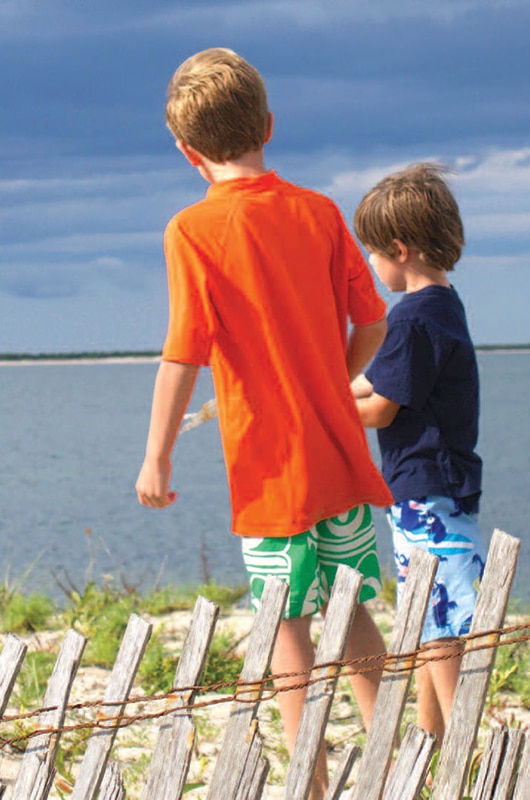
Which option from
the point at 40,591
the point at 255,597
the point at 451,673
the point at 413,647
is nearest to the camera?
the point at 413,647

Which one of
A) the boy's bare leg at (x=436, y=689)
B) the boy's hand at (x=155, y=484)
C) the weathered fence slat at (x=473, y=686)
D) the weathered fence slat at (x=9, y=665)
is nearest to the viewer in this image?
the weathered fence slat at (x=473, y=686)

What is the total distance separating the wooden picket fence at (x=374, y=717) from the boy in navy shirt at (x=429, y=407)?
74 centimetres

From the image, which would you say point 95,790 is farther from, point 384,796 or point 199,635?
point 384,796

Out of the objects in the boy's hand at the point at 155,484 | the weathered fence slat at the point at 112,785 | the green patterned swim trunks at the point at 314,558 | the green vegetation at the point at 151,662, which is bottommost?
the green vegetation at the point at 151,662

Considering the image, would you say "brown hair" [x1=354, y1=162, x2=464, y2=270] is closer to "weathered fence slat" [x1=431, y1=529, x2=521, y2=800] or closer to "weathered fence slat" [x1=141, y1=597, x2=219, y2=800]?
"weathered fence slat" [x1=431, y1=529, x2=521, y2=800]

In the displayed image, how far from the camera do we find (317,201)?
254 centimetres

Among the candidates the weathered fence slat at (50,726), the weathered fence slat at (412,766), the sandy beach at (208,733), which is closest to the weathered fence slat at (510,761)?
the weathered fence slat at (412,766)

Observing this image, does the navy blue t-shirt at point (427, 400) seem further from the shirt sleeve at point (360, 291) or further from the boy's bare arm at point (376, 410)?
the shirt sleeve at point (360, 291)

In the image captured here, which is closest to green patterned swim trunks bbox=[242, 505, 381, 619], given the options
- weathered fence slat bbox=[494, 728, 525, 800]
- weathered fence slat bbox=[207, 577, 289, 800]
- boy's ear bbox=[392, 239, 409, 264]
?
weathered fence slat bbox=[207, 577, 289, 800]

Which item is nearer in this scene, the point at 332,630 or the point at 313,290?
the point at 332,630

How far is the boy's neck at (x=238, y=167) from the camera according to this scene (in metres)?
2.47

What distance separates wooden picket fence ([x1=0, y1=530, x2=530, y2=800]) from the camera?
1961mm

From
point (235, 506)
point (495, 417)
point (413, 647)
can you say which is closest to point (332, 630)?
point (413, 647)

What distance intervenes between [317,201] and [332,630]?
3.74ft
